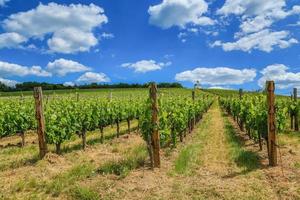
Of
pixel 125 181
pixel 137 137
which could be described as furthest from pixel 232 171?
pixel 137 137

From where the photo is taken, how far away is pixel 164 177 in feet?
29.8

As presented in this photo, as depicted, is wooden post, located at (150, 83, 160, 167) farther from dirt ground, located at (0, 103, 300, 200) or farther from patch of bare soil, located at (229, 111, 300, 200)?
patch of bare soil, located at (229, 111, 300, 200)

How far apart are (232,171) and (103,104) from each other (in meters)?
9.10

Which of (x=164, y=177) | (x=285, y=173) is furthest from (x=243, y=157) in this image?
(x=164, y=177)

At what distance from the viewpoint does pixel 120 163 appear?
10.3 m

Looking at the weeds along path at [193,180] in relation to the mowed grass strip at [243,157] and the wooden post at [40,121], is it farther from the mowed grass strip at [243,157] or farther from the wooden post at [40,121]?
the wooden post at [40,121]

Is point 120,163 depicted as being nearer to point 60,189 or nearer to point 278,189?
point 60,189

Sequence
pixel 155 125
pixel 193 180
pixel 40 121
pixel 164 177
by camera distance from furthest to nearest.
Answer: pixel 40 121, pixel 155 125, pixel 164 177, pixel 193 180

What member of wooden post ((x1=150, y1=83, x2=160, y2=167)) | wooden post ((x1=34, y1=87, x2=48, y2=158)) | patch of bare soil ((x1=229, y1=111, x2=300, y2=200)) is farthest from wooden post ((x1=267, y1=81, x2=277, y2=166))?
wooden post ((x1=34, y1=87, x2=48, y2=158))

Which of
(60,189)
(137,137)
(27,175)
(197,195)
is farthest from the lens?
(137,137)

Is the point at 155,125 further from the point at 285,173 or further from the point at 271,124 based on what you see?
the point at 285,173

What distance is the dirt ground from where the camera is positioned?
308 inches

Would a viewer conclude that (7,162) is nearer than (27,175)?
No

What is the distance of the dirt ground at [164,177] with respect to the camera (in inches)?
308
